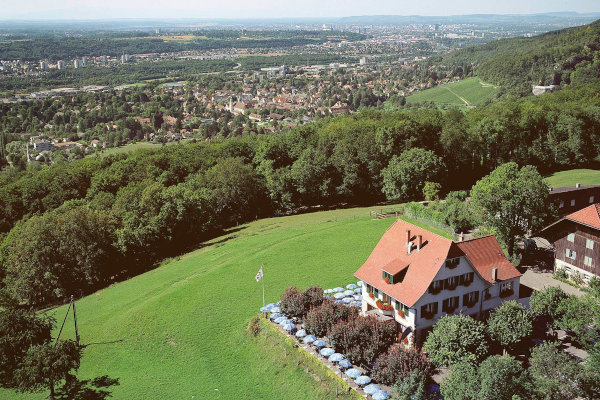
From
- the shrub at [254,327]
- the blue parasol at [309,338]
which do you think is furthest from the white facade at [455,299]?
the shrub at [254,327]

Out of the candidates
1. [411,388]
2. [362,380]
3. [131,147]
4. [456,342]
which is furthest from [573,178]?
[131,147]

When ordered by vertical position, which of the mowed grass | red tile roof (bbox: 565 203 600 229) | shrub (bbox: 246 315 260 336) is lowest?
the mowed grass

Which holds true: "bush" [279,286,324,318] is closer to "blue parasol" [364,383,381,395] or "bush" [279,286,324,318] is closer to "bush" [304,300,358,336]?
"bush" [304,300,358,336]

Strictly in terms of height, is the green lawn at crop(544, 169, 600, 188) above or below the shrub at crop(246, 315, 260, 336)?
above

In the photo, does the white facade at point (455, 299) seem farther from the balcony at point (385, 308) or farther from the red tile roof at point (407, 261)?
the red tile roof at point (407, 261)

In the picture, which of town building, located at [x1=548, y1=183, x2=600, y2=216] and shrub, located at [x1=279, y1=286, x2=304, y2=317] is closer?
shrub, located at [x1=279, y1=286, x2=304, y2=317]

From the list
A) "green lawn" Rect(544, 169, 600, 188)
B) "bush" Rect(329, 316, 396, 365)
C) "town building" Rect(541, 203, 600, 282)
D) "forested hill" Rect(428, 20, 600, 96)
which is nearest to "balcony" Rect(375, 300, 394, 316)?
"bush" Rect(329, 316, 396, 365)
